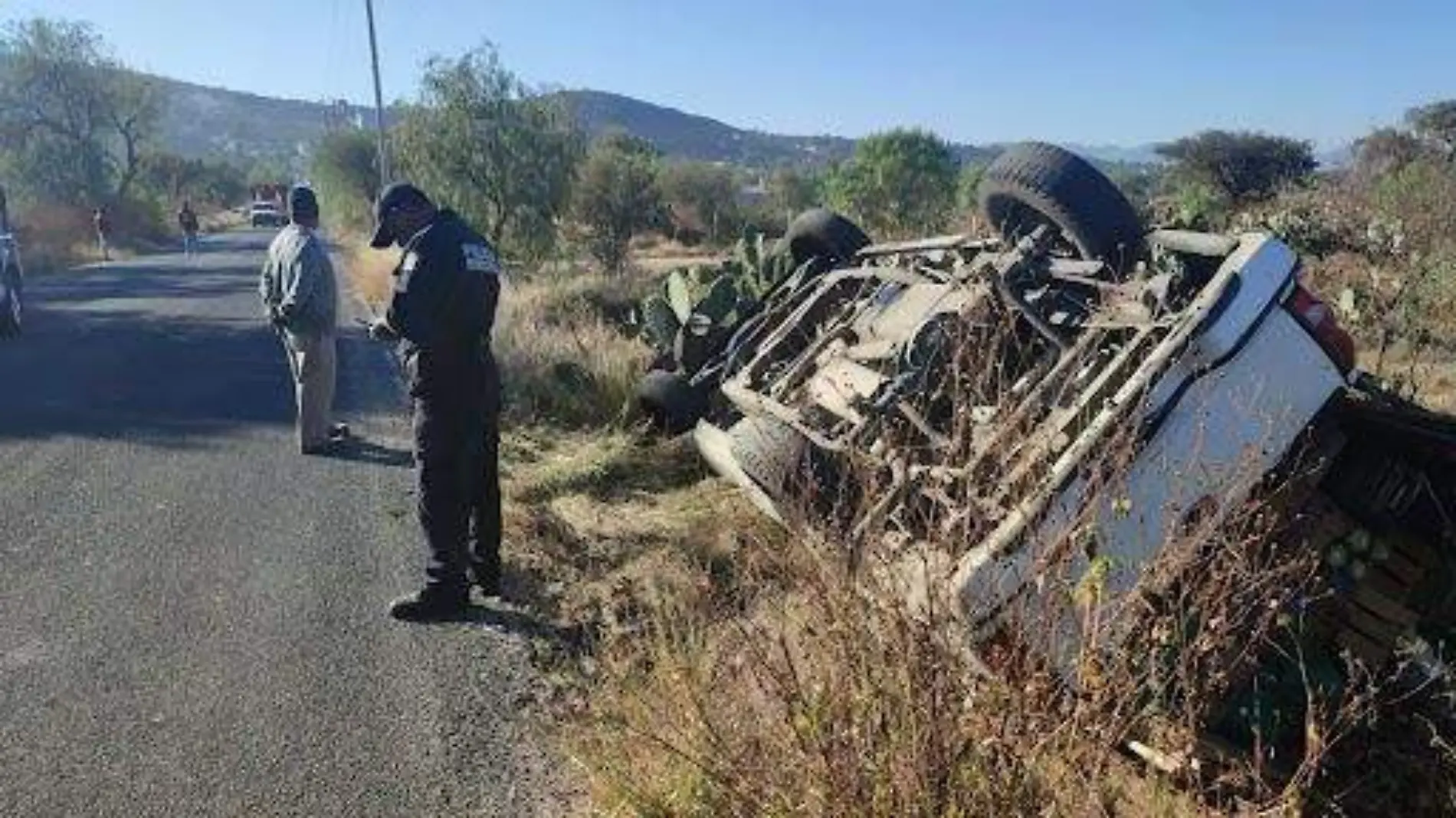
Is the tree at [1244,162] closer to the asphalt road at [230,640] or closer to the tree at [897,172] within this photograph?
the tree at [897,172]

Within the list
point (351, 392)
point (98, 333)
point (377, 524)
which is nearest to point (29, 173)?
point (98, 333)

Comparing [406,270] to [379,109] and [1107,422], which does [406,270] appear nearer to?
[1107,422]

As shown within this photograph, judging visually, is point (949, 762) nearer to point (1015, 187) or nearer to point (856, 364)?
point (856, 364)

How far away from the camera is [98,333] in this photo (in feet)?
46.8

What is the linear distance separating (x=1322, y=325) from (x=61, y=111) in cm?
6359

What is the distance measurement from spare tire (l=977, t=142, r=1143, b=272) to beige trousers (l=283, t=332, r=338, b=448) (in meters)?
4.22

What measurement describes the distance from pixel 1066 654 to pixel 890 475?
127 centimetres

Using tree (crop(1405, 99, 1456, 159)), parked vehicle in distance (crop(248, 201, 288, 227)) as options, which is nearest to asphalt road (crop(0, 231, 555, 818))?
tree (crop(1405, 99, 1456, 159))

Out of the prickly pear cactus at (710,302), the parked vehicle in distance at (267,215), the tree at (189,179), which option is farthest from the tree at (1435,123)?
the tree at (189,179)

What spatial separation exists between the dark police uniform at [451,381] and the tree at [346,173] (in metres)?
47.3

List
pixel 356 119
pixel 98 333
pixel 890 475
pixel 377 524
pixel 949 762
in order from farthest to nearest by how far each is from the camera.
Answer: pixel 356 119, pixel 98 333, pixel 377 524, pixel 890 475, pixel 949 762

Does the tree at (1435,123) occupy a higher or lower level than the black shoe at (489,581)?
higher

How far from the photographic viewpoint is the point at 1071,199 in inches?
213

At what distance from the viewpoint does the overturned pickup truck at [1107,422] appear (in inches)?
134
